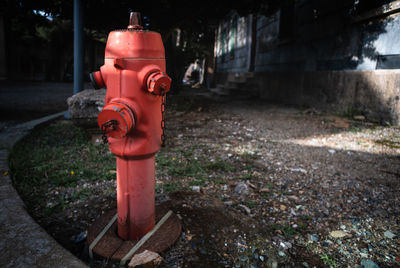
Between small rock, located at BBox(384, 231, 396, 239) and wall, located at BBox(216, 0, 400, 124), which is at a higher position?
wall, located at BBox(216, 0, 400, 124)

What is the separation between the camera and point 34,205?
2.13 metres

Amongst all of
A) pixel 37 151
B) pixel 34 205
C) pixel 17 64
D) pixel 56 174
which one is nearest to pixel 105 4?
pixel 37 151

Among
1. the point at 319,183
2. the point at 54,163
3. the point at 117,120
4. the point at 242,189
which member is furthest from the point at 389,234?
the point at 54,163

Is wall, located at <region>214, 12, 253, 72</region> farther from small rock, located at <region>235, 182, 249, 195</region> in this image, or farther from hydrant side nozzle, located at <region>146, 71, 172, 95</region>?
hydrant side nozzle, located at <region>146, 71, 172, 95</region>

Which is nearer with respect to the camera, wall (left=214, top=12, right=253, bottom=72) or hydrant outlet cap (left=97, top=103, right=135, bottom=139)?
hydrant outlet cap (left=97, top=103, right=135, bottom=139)

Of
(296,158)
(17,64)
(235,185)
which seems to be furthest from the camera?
(17,64)

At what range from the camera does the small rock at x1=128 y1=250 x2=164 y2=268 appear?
4.55 ft

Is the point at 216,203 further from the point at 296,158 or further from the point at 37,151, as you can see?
the point at 37,151

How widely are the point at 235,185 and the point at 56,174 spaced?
172 cm

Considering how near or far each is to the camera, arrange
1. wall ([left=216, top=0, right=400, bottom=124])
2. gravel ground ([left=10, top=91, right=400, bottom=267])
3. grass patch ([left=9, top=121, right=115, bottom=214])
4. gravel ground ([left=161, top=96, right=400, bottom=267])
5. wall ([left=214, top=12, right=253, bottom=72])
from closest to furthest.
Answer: gravel ground ([left=10, top=91, right=400, bottom=267]), gravel ground ([left=161, top=96, right=400, bottom=267]), grass patch ([left=9, top=121, right=115, bottom=214]), wall ([left=216, top=0, right=400, bottom=124]), wall ([left=214, top=12, right=253, bottom=72])

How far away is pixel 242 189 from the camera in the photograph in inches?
95.2

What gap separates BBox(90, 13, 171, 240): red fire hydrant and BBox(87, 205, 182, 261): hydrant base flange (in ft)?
0.23

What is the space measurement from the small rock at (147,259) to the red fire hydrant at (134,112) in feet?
0.59

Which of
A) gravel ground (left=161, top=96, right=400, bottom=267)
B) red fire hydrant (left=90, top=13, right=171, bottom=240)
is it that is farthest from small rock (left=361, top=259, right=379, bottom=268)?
red fire hydrant (left=90, top=13, right=171, bottom=240)
